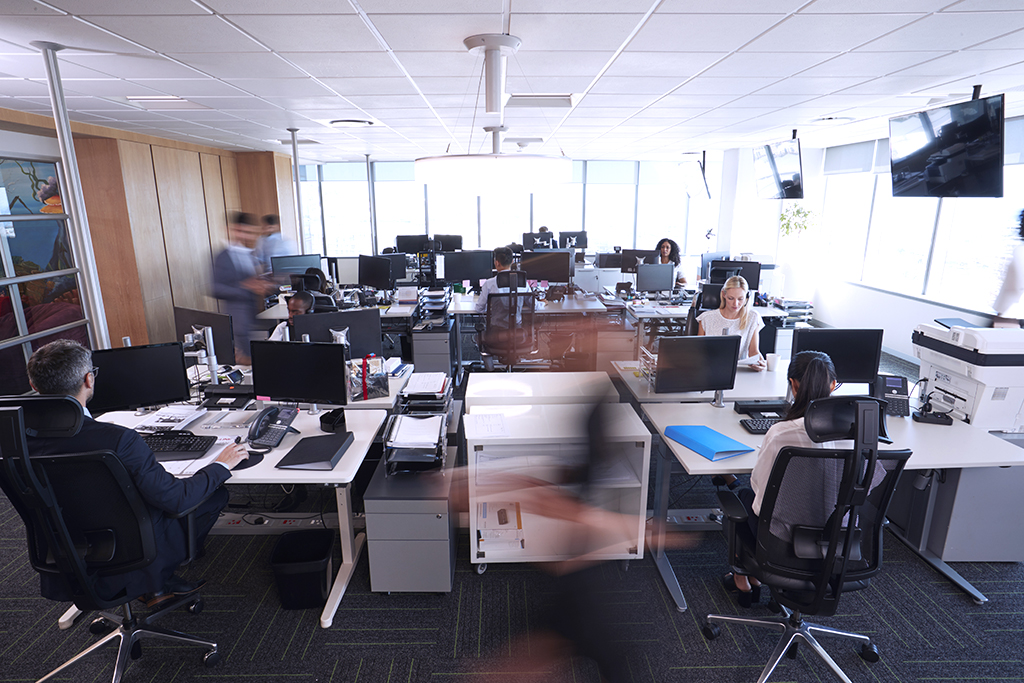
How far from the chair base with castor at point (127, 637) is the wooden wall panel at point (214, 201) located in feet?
22.9

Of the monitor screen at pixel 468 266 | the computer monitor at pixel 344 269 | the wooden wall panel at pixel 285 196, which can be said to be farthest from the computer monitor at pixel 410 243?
the monitor screen at pixel 468 266

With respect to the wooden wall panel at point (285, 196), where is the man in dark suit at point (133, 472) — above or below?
below

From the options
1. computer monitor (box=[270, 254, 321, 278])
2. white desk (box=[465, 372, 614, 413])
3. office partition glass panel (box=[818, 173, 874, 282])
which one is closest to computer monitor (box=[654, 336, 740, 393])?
white desk (box=[465, 372, 614, 413])

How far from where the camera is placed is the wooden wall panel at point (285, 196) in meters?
9.85

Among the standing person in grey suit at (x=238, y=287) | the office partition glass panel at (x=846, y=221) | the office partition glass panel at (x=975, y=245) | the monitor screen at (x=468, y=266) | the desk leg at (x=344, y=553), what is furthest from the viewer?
the office partition glass panel at (x=846, y=221)

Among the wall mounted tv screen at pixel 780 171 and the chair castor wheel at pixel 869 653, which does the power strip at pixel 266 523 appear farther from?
the wall mounted tv screen at pixel 780 171

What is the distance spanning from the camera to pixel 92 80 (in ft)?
13.1

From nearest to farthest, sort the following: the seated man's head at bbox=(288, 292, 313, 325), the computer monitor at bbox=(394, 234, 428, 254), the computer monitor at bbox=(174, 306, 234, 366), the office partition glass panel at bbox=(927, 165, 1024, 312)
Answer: the computer monitor at bbox=(174, 306, 234, 366), the seated man's head at bbox=(288, 292, 313, 325), the office partition glass panel at bbox=(927, 165, 1024, 312), the computer monitor at bbox=(394, 234, 428, 254)

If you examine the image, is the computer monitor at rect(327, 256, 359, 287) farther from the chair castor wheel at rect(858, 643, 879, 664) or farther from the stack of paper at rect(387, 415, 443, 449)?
the chair castor wheel at rect(858, 643, 879, 664)

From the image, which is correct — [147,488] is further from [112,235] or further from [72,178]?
[112,235]

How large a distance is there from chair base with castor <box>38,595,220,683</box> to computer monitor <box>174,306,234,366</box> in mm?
1616

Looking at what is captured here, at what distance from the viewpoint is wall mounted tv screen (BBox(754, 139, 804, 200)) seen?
7.43 m

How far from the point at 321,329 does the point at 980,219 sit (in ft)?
23.2

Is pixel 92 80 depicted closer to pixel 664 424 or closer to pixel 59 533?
pixel 59 533
